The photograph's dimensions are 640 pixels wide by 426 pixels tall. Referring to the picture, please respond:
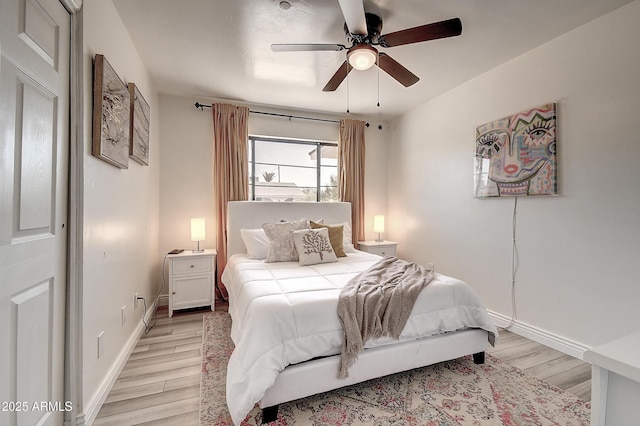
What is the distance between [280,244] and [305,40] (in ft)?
6.50

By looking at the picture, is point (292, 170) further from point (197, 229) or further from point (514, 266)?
point (514, 266)

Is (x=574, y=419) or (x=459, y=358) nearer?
(x=574, y=419)

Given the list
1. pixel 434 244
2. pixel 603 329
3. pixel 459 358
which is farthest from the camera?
pixel 434 244

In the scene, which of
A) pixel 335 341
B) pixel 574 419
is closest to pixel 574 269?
pixel 574 419

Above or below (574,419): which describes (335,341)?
above

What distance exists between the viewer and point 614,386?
887 mm

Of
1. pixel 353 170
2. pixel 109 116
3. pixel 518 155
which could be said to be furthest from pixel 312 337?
pixel 353 170

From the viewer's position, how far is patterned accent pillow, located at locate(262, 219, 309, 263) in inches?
118

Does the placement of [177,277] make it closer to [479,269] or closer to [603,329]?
[479,269]

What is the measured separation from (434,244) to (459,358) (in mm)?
1717

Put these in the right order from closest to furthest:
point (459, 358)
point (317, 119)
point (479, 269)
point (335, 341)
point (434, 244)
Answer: point (335, 341)
point (459, 358)
point (479, 269)
point (434, 244)
point (317, 119)

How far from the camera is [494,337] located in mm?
2168

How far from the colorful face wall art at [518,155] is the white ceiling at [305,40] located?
0.65 metres

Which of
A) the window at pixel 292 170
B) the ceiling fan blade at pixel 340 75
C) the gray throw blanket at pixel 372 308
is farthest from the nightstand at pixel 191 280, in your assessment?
the ceiling fan blade at pixel 340 75
